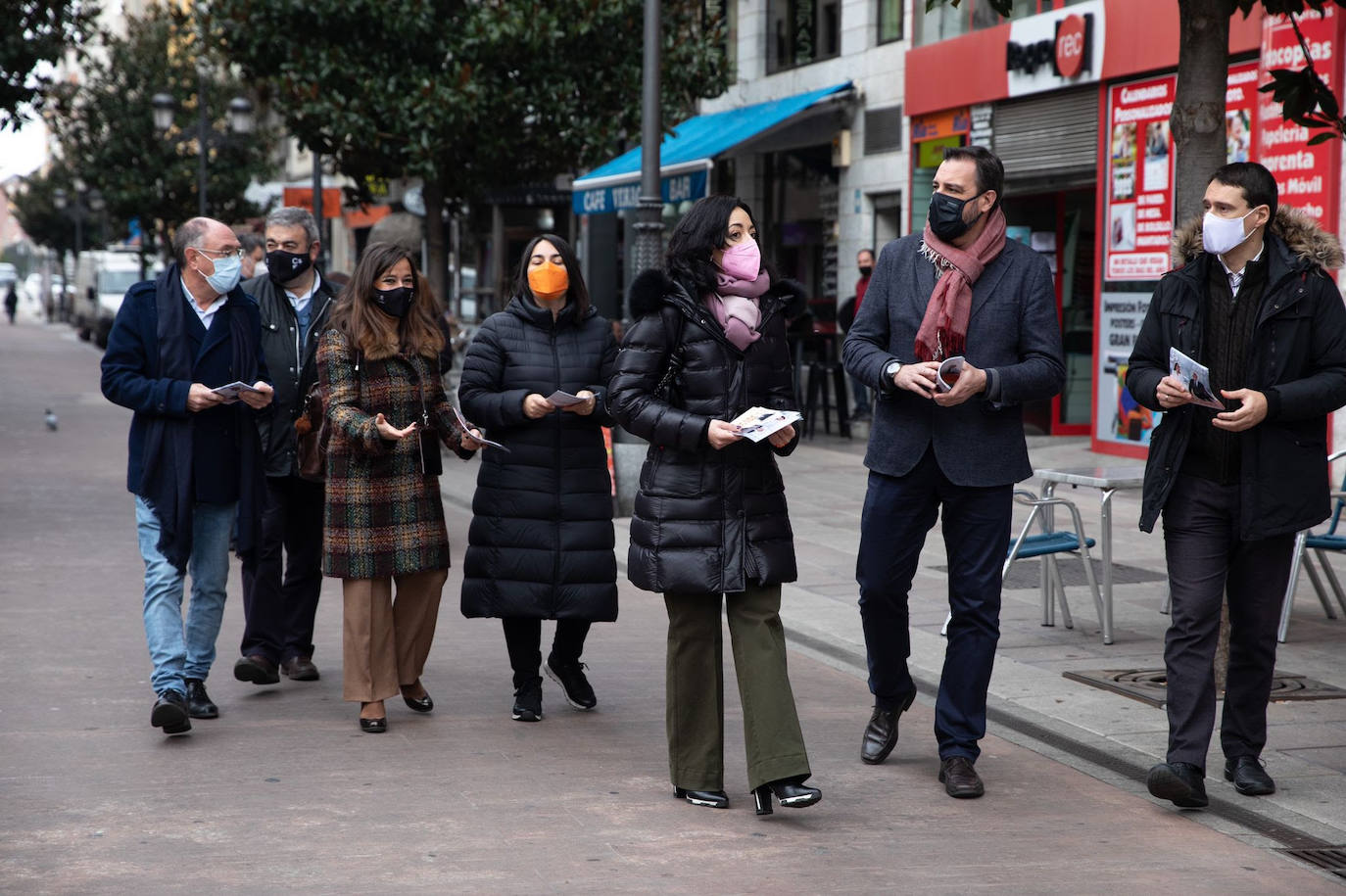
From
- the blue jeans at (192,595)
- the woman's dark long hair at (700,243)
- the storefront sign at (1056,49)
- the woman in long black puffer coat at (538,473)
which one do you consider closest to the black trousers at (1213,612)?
the woman's dark long hair at (700,243)

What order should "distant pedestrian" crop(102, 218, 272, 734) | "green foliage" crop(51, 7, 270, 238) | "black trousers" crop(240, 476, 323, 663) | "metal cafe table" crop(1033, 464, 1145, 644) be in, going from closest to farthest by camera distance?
"distant pedestrian" crop(102, 218, 272, 734) → "black trousers" crop(240, 476, 323, 663) → "metal cafe table" crop(1033, 464, 1145, 644) → "green foliage" crop(51, 7, 270, 238)

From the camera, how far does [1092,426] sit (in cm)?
1667

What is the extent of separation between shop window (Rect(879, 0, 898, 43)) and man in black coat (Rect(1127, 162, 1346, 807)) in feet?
49.7

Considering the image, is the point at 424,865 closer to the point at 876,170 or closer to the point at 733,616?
the point at 733,616

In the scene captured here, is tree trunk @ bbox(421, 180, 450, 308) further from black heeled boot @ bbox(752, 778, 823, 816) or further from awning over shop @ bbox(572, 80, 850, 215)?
black heeled boot @ bbox(752, 778, 823, 816)

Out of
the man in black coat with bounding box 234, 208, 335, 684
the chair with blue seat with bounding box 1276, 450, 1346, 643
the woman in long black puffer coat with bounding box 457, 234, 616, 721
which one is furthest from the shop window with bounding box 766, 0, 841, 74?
the woman in long black puffer coat with bounding box 457, 234, 616, 721

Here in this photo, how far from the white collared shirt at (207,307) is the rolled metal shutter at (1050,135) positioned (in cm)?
1173

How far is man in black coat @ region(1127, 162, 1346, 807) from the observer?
5426 millimetres

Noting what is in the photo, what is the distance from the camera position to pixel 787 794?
5.34 metres

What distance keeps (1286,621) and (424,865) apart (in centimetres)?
490

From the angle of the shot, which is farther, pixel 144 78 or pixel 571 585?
pixel 144 78

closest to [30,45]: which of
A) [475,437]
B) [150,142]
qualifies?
[475,437]

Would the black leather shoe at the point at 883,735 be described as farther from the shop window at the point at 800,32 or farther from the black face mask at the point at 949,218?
the shop window at the point at 800,32

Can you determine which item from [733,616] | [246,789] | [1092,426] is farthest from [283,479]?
[1092,426]
